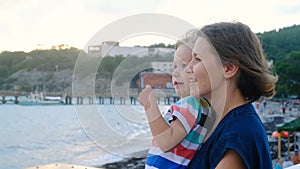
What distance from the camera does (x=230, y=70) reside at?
0.67 metres

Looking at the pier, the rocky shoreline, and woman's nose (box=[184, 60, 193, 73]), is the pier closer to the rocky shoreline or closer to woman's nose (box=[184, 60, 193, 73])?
woman's nose (box=[184, 60, 193, 73])

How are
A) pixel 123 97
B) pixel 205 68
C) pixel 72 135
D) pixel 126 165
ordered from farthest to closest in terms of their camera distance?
pixel 72 135 < pixel 126 165 < pixel 123 97 < pixel 205 68

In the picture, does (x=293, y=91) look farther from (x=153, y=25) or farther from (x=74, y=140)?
(x=153, y=25)

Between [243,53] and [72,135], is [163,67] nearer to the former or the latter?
[243,53]

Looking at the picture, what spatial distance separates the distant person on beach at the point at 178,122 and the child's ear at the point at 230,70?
7 cm

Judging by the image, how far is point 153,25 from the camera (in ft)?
2.08

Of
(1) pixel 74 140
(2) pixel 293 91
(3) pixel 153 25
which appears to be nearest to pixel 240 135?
(3) pixel 153 25

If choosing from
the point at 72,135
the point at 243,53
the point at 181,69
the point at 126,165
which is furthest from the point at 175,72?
the point at 72,135

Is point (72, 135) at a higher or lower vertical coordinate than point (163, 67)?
lower

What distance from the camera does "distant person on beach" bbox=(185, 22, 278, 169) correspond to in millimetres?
636

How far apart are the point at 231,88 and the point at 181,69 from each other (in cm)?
10

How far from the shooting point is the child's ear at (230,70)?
2.19 ft

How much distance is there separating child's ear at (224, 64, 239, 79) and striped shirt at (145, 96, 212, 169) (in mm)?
73

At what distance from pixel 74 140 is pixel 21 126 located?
8860mm
